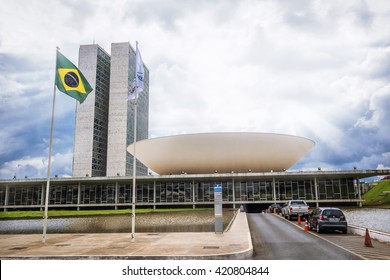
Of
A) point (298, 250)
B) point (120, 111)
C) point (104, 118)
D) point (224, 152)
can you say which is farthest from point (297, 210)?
point (104, 118)

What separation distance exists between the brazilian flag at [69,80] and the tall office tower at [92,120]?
101001 mm

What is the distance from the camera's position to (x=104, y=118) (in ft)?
412

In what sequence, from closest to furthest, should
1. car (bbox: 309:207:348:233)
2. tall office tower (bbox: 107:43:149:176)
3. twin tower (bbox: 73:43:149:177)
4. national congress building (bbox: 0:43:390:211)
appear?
car (bbox: 309:207:348:233), national congress building (bbox: 0:43:390:211), twin tower (bbox: 73:43:149:177), tall office tower (bbox: 107:43:149:176)

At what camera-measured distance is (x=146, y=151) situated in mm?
58969

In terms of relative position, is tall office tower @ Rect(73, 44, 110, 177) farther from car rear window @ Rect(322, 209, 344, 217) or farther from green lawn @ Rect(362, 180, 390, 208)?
car rear window @ Rect(322, 209, 344, 217)

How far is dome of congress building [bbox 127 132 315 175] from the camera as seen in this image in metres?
52.8

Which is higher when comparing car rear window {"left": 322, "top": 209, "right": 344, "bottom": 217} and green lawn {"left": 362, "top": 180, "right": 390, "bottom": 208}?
green lawn {"left": 362, "top": 180, "right": 390, "bottom": 208}

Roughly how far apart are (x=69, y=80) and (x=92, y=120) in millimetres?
104527

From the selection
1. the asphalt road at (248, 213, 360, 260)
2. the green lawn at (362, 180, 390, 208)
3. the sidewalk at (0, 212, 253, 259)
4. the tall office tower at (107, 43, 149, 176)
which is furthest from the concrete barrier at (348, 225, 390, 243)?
the tall office tower at (107, 43, 149, 176)

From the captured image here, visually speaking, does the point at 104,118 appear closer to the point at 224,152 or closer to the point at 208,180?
the point at 208,180

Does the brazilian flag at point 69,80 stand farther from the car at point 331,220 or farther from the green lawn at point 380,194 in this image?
the green lawn at point 380,194

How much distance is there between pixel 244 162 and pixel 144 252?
45337mm

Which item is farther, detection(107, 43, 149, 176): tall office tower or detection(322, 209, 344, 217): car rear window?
detection(107, 43, 149, 176): tall office tower

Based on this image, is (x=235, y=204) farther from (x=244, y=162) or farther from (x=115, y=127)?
(x=115, y=127)
